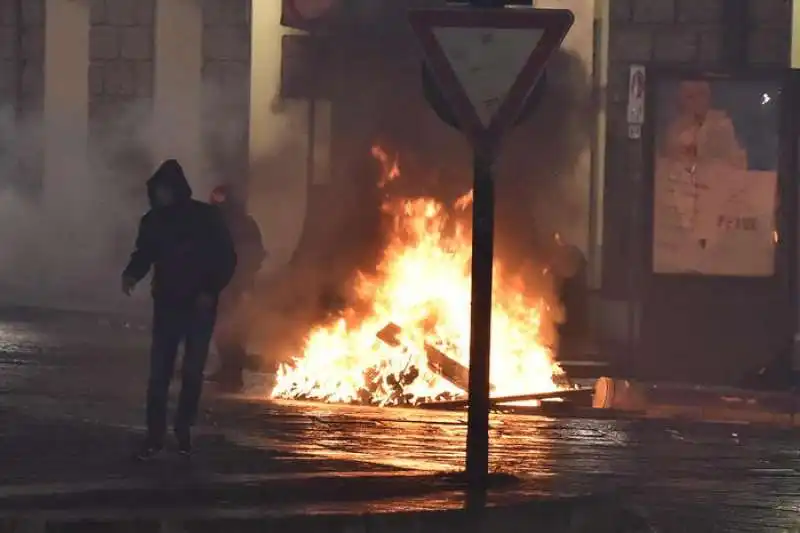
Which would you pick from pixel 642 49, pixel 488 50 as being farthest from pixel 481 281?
pixel 642 49

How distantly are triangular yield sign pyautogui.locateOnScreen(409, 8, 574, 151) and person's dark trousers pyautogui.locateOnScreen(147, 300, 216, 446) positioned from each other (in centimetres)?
216

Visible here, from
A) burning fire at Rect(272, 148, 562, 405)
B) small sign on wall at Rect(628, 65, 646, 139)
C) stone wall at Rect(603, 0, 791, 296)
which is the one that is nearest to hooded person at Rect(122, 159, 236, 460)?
burning fire at Rect(272, 148, 562, 405)

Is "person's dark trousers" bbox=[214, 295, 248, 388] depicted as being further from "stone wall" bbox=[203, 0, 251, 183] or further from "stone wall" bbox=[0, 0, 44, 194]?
"stone wall" bbox=[0, 0, 44, 194]

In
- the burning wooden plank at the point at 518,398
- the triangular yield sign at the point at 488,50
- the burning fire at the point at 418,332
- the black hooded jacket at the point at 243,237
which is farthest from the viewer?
the black hooded jacket at the point at 243,237

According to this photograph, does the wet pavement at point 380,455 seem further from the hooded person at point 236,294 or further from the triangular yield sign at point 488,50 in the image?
the triangular yield sign at point 488,50

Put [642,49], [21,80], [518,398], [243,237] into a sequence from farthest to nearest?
[21,80] < [642,49] < [243,237] < [518,398]

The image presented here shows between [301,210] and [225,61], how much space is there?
206 centimetres

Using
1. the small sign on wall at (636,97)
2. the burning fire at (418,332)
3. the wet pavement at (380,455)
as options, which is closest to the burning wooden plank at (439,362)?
the burning fire at (418,332)

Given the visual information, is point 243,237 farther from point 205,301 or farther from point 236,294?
point 205,301

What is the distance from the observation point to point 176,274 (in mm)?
8625

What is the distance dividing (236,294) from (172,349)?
427 centimetres

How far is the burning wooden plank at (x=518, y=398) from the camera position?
1145cm

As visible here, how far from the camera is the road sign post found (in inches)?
298

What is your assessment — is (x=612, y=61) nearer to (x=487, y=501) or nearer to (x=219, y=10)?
(x=219, y=10)
